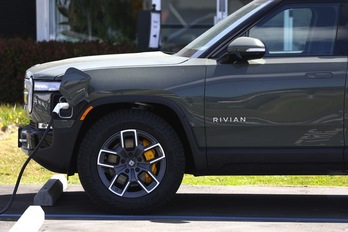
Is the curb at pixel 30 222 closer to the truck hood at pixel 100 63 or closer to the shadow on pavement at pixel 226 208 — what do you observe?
the shadow on pavement at pixel 226 208

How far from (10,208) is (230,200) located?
2.09 m

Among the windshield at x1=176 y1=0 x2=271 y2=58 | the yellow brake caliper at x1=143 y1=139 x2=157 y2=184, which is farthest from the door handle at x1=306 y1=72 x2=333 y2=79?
the yellow brake caliper at x1=143 y1=139 x2=157 y2=184

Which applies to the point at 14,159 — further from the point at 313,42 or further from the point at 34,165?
the point at 313,42

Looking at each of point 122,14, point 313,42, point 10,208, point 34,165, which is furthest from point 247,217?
point 122,14

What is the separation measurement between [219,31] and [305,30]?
76cm

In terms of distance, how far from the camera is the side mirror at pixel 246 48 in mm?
7133

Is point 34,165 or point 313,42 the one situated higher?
point 313,42

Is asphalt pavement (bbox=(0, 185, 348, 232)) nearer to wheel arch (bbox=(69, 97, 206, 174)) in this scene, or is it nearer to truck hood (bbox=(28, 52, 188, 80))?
wheel arch (bbox=(69, 97, 206, 174))

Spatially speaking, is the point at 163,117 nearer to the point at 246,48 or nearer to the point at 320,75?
the point at 246,48

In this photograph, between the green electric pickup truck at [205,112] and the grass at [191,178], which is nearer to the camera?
the green electric pickup truck at [205,112]

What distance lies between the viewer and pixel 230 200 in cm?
830

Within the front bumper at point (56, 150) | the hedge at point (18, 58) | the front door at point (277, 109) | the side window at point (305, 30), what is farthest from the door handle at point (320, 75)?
Result: the hedge at point (18, 58)

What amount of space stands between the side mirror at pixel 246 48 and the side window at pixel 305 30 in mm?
223

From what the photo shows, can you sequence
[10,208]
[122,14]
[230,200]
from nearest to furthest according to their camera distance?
[10,208] < [230,200] < [122,14]
